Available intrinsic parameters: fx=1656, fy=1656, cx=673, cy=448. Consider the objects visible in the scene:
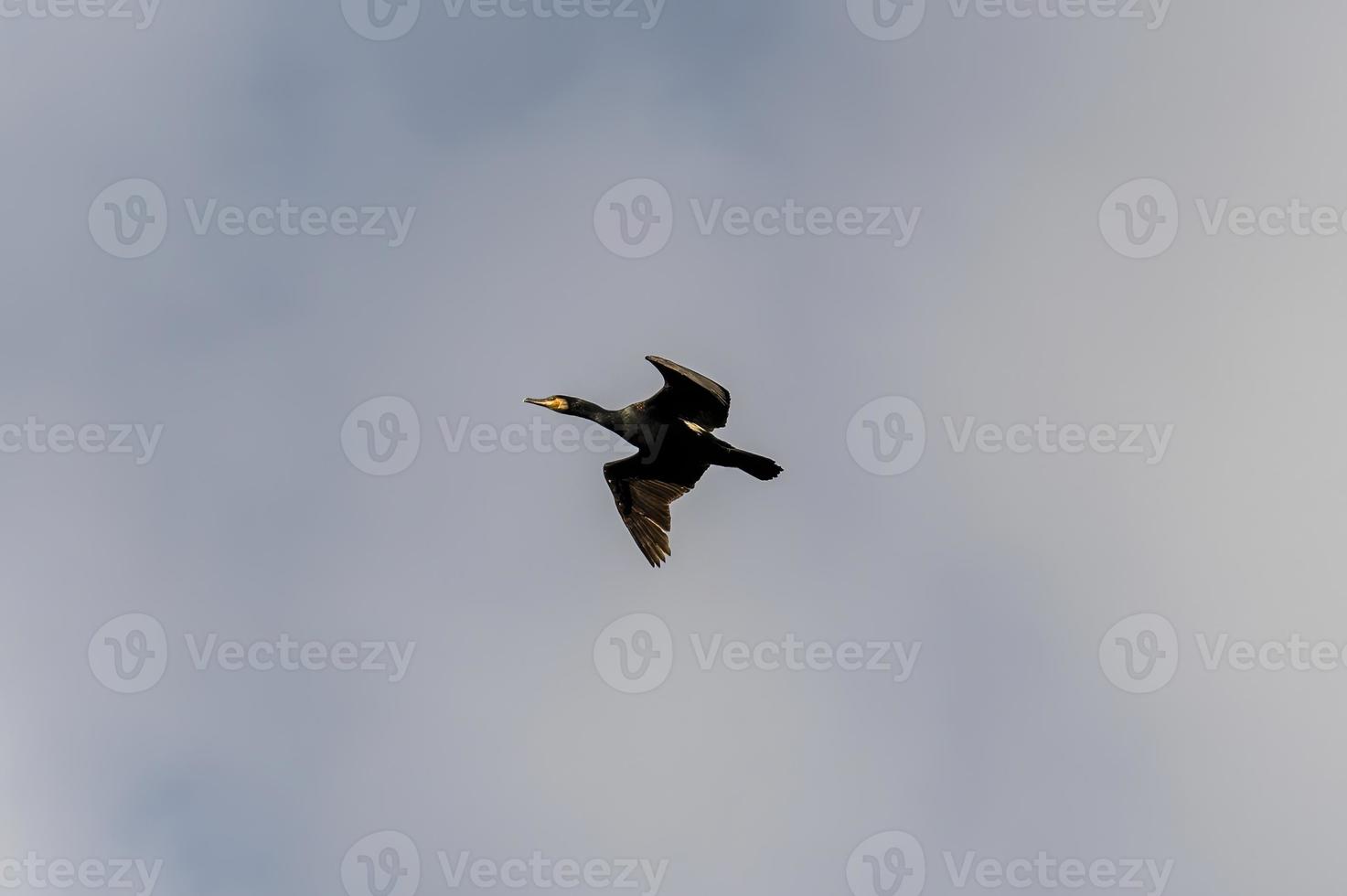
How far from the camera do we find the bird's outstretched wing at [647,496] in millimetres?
32125

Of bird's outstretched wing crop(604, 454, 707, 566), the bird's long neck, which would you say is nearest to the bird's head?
the bird's long neck

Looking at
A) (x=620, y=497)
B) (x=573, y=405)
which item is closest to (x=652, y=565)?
(x=620, y=497)

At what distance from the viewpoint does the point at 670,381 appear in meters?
29.1

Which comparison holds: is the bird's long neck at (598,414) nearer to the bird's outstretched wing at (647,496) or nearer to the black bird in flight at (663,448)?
the black bird in flight at (663,448)

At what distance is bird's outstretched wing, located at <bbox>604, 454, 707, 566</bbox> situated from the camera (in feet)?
105

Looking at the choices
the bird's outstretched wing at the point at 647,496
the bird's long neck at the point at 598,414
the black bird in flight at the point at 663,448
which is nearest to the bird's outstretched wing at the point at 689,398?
the black bird in flight at the point at 663,448

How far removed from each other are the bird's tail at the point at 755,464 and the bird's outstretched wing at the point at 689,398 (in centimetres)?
66

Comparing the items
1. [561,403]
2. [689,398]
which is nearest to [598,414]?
[561,403]

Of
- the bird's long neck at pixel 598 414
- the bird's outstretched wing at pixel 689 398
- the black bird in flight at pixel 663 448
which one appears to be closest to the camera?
the bird's outstretched wing at pixel 689 398

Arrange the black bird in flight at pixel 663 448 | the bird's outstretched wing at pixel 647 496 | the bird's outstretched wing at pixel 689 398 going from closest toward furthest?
1. the bird's outstretched wing at pixel 689 398
2. the black bird in flight at pixel 663 448
3. the bird's outstretched wing at pixel 647 496

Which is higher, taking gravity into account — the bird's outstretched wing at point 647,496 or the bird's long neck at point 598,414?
the bird's long neck at point 598,414

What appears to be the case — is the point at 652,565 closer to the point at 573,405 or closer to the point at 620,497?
the point at 620,497

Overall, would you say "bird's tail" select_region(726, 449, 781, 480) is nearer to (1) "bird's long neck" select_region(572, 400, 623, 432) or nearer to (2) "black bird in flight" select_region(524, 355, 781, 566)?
(2) "black bird in flight" select_region(524, 355, 781, 566)

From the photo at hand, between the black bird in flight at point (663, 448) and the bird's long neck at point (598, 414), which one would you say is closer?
the black bird in flight at point (663, 448)
